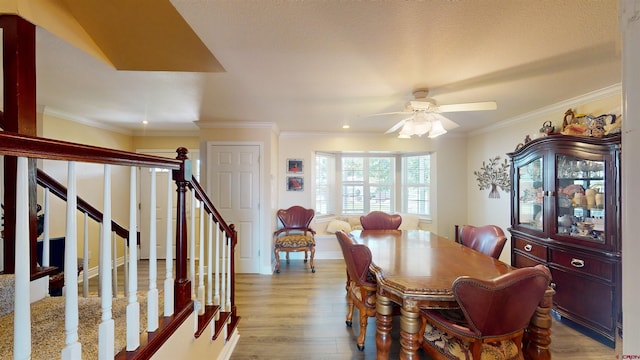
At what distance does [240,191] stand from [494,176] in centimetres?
364

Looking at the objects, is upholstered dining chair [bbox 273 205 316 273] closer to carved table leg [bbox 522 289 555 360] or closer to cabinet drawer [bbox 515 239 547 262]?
cabinet drawer [bbox 515 239 547 262]

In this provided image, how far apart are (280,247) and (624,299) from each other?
371 cm

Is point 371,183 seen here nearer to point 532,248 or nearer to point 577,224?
point 532,248

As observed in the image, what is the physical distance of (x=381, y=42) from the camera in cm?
157

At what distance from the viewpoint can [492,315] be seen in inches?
50.3

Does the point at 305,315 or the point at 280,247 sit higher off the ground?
the point at 280,247

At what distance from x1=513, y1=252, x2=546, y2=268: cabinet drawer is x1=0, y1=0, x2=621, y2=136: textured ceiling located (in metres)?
1.61

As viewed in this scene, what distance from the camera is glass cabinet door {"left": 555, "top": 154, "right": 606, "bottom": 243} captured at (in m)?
2.25

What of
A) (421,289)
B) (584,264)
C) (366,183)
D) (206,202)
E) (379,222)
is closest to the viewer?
(421,289)

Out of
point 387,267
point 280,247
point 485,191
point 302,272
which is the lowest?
point 302,272

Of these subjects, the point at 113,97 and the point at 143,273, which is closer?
the point at 113,97

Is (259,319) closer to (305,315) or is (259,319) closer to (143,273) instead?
(305,315)

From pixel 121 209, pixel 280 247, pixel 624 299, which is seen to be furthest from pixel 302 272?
pixel 624 299

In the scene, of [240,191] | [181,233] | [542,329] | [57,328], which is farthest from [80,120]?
[542,329]
